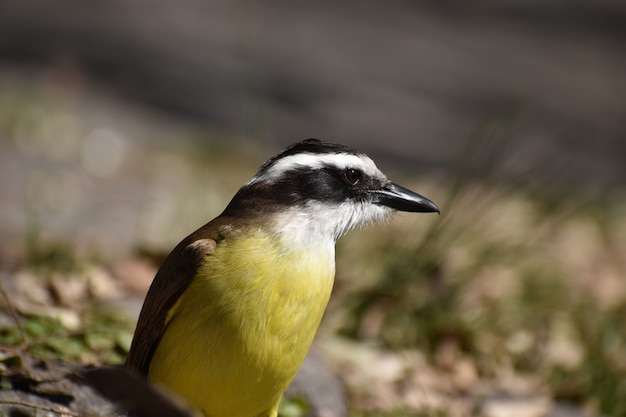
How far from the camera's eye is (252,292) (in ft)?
14.3

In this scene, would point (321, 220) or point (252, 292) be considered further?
point (321, 220)

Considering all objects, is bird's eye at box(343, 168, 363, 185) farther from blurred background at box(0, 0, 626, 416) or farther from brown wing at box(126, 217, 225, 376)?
blurred background at box(0, 0, 626, 416)

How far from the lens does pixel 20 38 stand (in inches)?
535

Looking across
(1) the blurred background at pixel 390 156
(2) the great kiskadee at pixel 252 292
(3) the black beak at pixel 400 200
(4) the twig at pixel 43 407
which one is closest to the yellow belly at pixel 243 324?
(2) the great kiskadee at pixel 252 292

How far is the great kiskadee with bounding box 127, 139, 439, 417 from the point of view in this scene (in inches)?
172

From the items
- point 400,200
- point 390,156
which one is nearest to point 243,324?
point 400,200

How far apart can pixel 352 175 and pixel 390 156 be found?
7.15 metres

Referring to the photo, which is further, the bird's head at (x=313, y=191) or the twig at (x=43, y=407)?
the bird's head at (x=313, y=191)

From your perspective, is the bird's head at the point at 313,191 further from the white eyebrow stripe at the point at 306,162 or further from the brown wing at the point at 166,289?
the brown wing at the point at 166,289

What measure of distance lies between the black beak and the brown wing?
0.83 m

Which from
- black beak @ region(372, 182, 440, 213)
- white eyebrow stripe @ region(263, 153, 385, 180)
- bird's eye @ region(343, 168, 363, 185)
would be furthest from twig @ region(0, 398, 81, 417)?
black beak @ region(372, 182, 440, 213)

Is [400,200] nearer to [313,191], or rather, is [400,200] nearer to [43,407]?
[313,191]

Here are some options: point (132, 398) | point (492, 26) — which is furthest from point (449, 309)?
point (492, 26)

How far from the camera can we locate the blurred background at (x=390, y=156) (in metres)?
6.88
